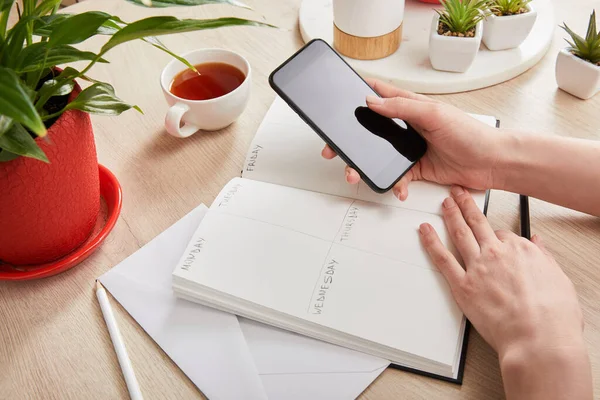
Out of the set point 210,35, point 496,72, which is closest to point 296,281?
point 496,72

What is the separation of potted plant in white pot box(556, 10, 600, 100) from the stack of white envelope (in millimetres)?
575

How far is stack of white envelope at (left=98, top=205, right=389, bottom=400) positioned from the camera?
0.58m

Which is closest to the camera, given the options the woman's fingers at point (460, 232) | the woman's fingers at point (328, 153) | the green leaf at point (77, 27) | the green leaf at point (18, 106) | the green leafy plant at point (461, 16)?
the green leaf at point (18, 106)

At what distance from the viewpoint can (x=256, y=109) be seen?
36.3 inches

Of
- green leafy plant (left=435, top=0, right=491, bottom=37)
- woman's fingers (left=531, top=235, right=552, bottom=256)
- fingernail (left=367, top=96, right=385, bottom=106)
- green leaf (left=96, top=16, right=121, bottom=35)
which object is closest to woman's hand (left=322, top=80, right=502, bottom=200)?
fingernail (left=367, top=96, right=385, bottom=106)

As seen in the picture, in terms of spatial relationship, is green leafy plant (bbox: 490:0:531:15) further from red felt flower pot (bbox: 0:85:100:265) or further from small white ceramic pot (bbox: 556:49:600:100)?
red felt flower pot (bbox: 0:85:100:265)

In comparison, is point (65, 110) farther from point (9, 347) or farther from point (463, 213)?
point (463, 213)

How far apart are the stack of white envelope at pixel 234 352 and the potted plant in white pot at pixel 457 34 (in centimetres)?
54

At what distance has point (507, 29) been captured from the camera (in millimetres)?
932

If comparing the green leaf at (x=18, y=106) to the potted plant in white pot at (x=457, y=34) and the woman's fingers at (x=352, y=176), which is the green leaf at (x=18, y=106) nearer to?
the woman's fingers at (x=352, y=176)

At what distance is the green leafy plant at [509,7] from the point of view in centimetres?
92

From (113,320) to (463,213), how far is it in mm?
456

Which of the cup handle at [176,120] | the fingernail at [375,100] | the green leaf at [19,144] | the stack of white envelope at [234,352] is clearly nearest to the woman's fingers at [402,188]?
the fingernail at [375,100]

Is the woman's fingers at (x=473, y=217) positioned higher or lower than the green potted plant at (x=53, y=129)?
lower
